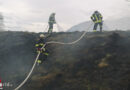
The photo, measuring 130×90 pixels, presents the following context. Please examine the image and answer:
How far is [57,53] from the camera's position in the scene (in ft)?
37.4

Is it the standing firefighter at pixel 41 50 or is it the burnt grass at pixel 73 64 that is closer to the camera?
the burnt grass at pixel 73 64

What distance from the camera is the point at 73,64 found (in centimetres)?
927

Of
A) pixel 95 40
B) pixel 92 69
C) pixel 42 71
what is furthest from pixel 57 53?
→ pixel 92 69

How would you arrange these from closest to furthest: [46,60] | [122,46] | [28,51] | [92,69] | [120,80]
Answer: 1. [120,80]
2. [92,69]
3. [122,46]
4. [46,60]
5. [28,51]

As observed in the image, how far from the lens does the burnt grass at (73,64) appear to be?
741 centimetres

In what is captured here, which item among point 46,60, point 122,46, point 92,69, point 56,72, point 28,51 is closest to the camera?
point 92,69

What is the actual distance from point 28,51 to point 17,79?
3510mm

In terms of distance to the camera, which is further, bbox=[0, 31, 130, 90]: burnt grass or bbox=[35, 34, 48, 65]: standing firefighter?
bbox=[35, 34, 48, 65]: standing firefighter

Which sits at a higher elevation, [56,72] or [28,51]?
[28,51]

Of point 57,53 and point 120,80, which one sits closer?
point 120,80

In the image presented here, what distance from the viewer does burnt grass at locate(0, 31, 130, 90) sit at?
7406 millimetres

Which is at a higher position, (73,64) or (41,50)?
(41,50)

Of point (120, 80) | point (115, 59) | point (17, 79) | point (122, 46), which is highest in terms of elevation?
point (122, 46)

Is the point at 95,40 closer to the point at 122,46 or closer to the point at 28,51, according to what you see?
the point at 122,46
